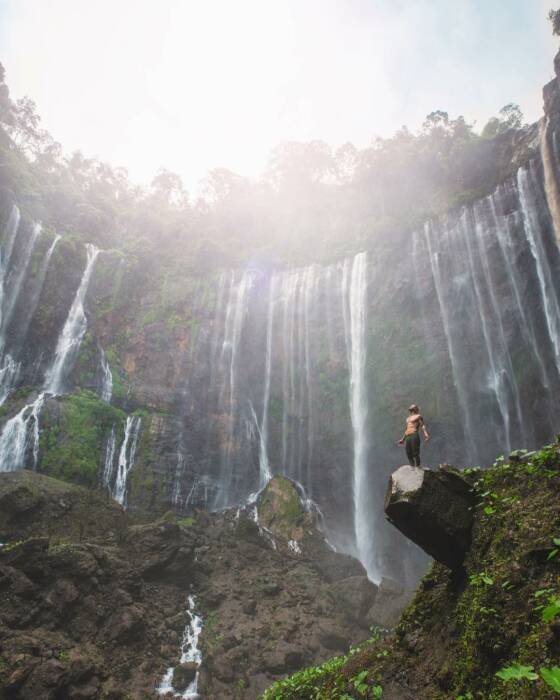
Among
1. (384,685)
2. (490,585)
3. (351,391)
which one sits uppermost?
(351,391)

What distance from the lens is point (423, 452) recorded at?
62.6 ft

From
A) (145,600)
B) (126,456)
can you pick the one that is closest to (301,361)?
(126,456)

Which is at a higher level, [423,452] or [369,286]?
[369,286]

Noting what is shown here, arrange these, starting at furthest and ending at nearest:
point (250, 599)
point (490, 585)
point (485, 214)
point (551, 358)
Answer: point (485, 214)
point (551, 358)
point (250, 599)
point (490, 585)

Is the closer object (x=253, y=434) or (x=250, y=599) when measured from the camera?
(x=250, y=599)

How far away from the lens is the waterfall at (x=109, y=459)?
1830 cm

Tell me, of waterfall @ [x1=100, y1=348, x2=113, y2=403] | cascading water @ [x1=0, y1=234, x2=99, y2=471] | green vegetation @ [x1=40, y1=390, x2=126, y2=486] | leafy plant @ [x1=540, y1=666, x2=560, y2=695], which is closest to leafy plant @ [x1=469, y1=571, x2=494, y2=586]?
leafy plant @ [x1=540, y1=666, x2=560, y2=695]

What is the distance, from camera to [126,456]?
19203 millimetres

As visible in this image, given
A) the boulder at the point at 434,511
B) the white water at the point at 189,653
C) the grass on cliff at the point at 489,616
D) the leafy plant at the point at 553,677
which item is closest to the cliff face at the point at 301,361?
the white water at the point at 189,653

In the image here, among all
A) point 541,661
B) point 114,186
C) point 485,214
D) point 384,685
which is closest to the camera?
point 541,661

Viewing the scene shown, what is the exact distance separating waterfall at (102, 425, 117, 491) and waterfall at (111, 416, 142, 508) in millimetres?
301

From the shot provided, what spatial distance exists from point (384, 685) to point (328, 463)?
17.4 m

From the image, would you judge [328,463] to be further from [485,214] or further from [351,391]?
[485,214]

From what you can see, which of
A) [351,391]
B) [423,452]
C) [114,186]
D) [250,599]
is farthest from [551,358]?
[114,186]
